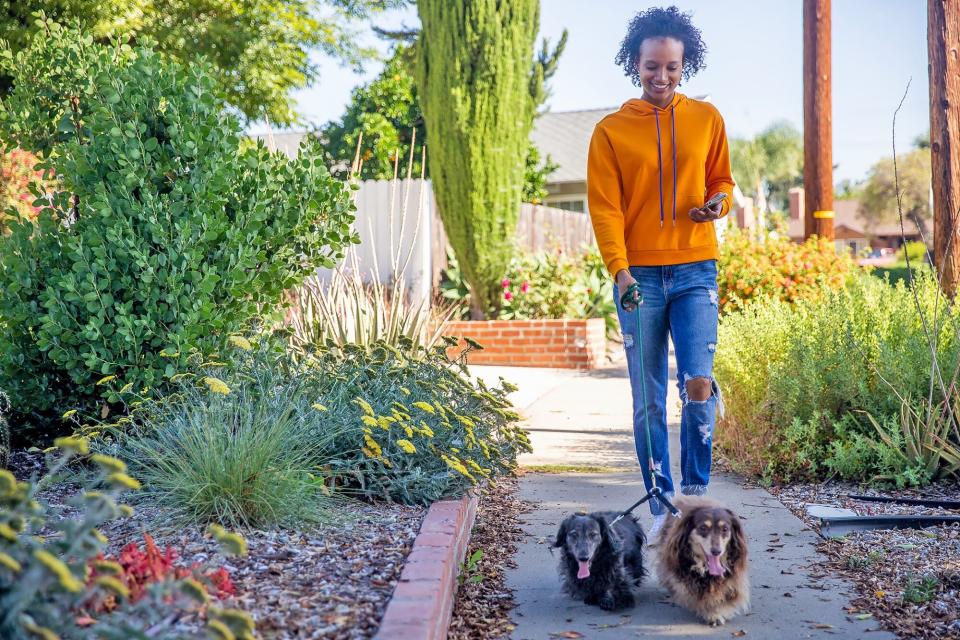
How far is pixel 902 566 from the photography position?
378cm

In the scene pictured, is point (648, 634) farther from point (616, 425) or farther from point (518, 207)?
point (518, 207)

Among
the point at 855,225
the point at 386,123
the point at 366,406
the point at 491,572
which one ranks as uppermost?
the point at 855,225

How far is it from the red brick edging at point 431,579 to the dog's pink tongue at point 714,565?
2.85 ft

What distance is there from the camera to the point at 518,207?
13109mm

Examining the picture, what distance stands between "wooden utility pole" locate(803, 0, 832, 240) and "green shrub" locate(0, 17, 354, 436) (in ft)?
22.4

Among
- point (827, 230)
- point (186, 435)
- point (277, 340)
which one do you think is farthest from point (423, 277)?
point (186, 435)

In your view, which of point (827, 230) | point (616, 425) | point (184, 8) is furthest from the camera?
point (184, 8)

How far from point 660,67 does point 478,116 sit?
28.4 feet

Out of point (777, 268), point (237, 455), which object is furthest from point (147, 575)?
point (777, 268)

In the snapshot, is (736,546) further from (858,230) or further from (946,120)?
(858,230)

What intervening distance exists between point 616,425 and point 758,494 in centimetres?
263

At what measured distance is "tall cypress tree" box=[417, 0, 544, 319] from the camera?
1252 cm

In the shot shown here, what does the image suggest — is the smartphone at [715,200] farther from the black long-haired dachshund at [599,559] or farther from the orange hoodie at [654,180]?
the black long-haired dachshund at [599,559]

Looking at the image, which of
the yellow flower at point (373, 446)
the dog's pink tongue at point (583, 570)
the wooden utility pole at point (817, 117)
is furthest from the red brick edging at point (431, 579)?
the wooden utility pole at point (817, 117)
